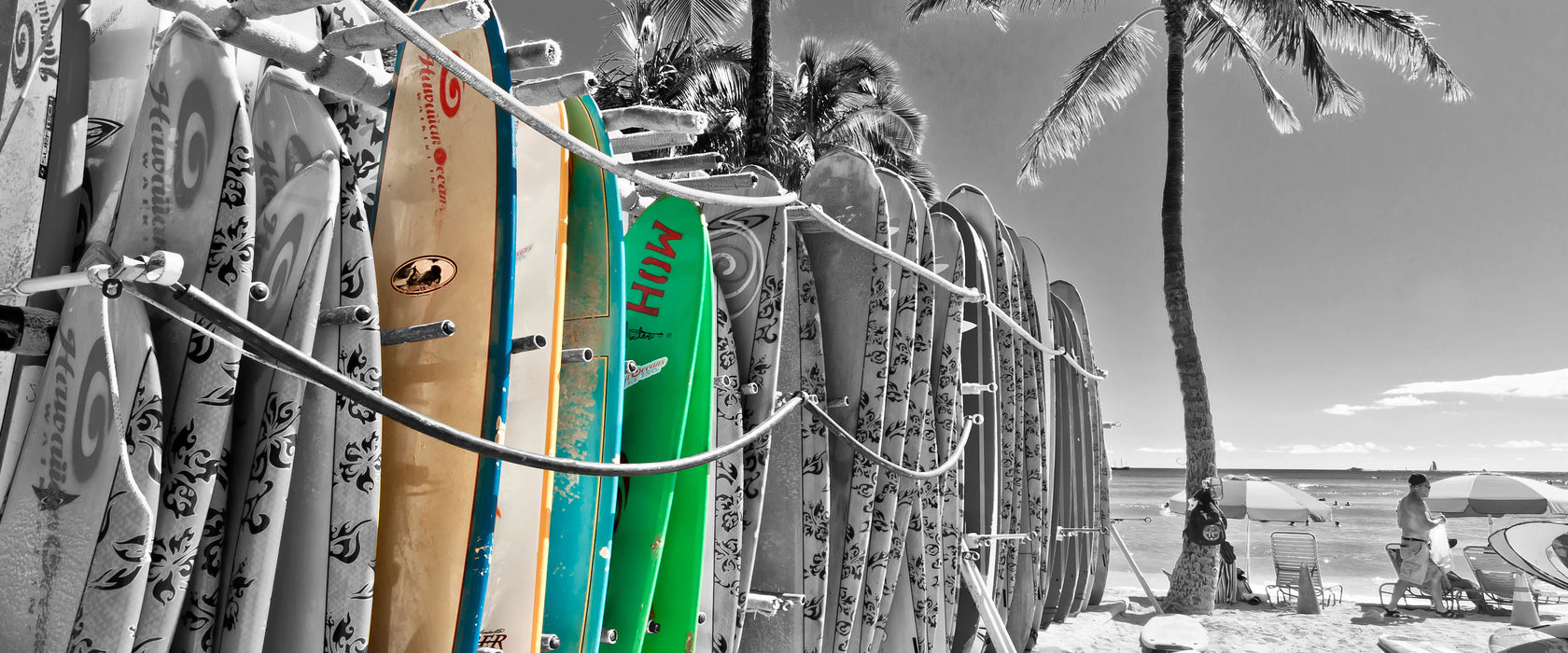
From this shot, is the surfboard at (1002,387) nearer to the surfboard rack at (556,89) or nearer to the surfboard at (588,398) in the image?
the surfboard at (588,398)

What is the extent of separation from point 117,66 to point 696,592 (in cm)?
174

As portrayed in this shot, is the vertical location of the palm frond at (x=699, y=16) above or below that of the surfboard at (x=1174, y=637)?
above

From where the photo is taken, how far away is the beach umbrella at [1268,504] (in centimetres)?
1244

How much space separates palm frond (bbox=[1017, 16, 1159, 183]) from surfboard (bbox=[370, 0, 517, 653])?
11.0 metres

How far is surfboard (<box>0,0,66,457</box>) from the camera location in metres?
1.36

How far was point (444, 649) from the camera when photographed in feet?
5.46

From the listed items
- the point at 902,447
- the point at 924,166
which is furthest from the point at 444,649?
the point at 924,166

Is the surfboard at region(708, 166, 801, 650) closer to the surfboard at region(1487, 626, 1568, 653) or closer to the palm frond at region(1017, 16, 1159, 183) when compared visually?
the surfboard at region(1487, 626, 1568, 653)

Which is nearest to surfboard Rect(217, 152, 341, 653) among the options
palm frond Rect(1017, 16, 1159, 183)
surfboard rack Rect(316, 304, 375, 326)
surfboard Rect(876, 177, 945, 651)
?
surfboard rack Rect(316, 304, 375, 326)

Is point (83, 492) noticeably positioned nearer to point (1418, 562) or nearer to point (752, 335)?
point (752, 335)

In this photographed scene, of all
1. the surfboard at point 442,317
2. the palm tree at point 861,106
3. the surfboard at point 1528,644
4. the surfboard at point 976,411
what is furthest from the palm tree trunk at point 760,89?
the surfboard at point 442,317

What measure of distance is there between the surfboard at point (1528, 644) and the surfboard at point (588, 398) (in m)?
4.17

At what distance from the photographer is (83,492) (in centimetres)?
129

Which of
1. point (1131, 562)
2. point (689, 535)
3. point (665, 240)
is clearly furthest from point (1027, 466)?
point (665, 240)
